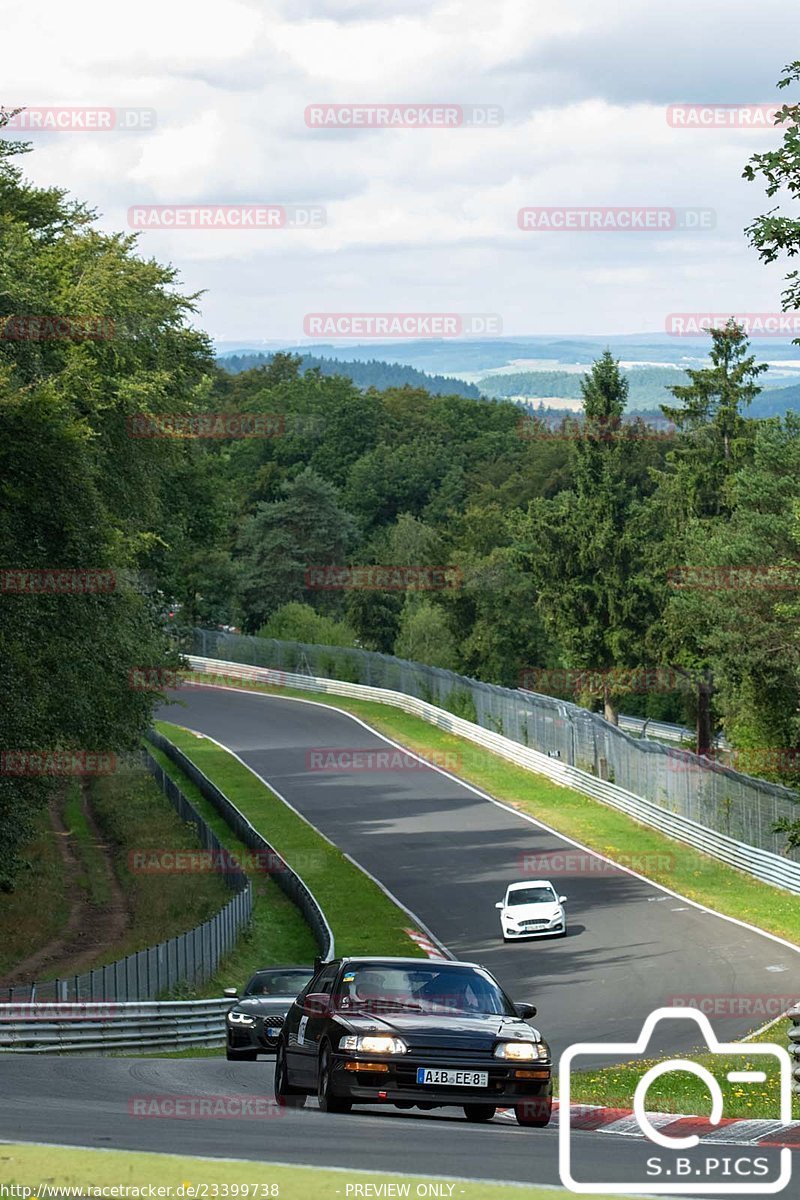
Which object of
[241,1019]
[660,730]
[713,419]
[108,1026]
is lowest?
[660,730]

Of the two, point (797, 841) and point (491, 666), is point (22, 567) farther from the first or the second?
point (491, 666)

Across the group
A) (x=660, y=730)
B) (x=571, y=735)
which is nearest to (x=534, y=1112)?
(x=571, y=735)

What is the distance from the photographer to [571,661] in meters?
86.9

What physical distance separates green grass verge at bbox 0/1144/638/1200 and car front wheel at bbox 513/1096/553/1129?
341 centimetres

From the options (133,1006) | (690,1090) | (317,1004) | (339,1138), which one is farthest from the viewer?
(133,1006)

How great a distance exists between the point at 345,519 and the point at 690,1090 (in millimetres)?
105437

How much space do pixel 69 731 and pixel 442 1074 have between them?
20.7 metres

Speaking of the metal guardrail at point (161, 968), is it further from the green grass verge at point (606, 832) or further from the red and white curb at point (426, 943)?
the green grass verge at point (606, 832)

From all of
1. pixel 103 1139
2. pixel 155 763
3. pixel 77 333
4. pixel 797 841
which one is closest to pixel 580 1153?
pixel 103 1139

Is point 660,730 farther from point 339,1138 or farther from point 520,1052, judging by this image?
point 339,1138

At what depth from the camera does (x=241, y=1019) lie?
2316 centimetres

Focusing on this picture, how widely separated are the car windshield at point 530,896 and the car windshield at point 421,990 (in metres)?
25.4

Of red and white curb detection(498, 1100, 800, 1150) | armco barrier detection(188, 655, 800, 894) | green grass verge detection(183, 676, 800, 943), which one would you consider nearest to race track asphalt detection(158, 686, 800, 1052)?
green grass verge detection(183, 676, 800, 943)

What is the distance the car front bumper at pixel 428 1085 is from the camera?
1305cm
